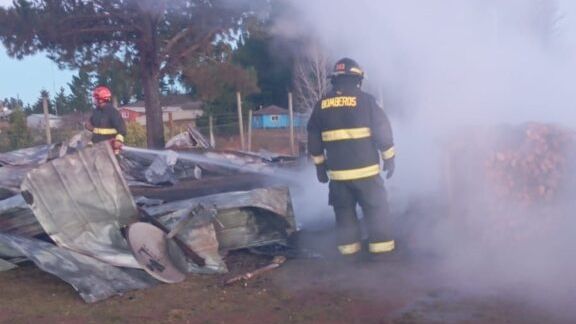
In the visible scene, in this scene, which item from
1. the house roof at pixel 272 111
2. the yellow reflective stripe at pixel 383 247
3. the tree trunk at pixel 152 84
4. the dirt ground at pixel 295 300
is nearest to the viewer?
the dirt ground at pixel 295 300

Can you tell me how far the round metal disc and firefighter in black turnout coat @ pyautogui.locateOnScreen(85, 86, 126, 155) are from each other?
356 centimetres

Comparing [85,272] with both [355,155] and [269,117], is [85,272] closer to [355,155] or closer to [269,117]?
[355,155]

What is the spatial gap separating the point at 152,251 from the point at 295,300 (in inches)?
55.3

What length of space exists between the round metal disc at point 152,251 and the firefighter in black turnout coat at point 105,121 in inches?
140

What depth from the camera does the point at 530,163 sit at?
5828mm

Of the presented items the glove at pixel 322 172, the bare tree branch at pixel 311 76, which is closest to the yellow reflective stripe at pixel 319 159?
the glove at pixel 322 172

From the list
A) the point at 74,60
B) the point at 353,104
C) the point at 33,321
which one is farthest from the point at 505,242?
the point at 74,60

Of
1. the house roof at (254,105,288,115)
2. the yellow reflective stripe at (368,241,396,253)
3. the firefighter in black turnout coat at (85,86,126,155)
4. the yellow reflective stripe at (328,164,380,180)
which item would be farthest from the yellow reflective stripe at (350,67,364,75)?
the house roof at (254,105,288,115)

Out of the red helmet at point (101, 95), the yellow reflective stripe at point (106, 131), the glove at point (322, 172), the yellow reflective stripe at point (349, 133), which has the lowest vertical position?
the glove at point (322, 172)

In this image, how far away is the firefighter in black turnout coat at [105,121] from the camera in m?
9.14

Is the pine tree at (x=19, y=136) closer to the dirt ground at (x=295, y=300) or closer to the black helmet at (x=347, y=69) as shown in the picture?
the dirt ground at (x=295, y=300)

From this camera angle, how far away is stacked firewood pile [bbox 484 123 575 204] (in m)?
5.74

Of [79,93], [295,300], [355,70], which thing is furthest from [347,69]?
[79,93]

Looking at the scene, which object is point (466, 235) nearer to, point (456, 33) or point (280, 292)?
point (280, 292)
